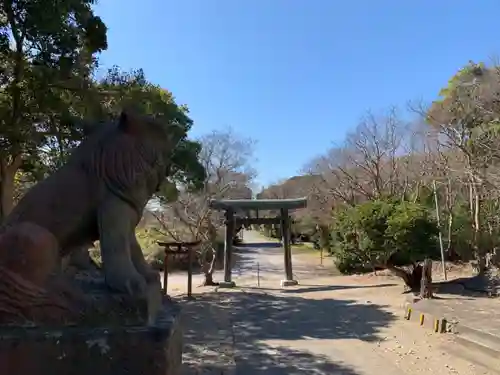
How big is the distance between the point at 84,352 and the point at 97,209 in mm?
770

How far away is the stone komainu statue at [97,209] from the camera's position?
7.73 feet

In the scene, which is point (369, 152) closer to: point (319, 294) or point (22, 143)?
point (319, 294)

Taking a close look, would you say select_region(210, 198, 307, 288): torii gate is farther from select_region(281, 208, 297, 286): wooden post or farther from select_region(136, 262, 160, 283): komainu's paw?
select_region(136, 262, 160, 283): komainu's paw

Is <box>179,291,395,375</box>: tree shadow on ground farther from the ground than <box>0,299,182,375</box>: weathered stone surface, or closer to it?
closer to it

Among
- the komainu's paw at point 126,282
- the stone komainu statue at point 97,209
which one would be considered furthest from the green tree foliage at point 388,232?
the komainu's paw at point 126,282

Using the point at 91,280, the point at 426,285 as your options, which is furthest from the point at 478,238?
the point at 91,280

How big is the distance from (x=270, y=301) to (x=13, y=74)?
27.8ft

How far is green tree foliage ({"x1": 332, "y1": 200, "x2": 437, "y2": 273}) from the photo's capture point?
40.7 feet

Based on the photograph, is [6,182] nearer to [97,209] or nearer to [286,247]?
[97,209]

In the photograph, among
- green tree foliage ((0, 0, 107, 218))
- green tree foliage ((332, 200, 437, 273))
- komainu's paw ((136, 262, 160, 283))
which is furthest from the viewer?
green tree foliage ((332, 200, 437, 273))

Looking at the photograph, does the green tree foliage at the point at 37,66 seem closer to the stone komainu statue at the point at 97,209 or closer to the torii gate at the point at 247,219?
the stone komainu statue at the point at 97,209

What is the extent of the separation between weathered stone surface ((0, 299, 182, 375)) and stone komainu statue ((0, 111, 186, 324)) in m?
0.25

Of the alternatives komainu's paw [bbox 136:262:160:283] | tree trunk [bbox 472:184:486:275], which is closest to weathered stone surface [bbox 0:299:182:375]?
komainu's paw [bbox 136:262:160:283]

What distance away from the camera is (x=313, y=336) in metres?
8.41
